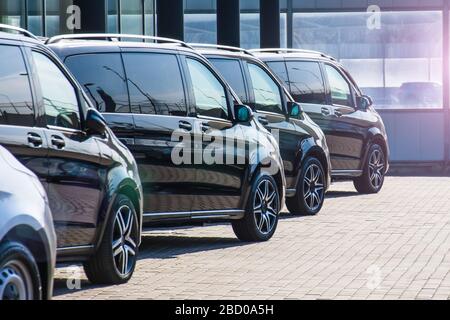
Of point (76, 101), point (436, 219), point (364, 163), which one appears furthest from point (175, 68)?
point (364, 163)

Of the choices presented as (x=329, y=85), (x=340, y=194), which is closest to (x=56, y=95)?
(x=329, y=85)

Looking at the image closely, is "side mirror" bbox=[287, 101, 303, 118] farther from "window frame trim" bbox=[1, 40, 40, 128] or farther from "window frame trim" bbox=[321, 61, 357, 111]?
"window frame trim" bbox=[1, 40, 40, 128]

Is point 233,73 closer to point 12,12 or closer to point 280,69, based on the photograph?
point 280,69

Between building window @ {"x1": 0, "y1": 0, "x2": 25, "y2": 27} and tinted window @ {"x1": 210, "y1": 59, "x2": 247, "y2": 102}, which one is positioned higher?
building window @ {"x1": 0, "y1": 0, "x2": 25, "y2": 27}

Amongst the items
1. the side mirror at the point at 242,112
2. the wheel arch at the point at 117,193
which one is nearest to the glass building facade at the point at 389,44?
the side mirror at the point at 242,112

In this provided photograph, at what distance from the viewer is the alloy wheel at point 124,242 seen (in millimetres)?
10555

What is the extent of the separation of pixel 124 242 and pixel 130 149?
63.2 inches

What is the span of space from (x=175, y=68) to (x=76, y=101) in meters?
2.93

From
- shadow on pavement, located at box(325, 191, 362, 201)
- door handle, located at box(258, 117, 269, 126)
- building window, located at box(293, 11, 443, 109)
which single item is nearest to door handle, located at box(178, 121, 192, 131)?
door handle, located at box(258, 117, 269, 126)

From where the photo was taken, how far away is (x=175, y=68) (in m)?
13.1

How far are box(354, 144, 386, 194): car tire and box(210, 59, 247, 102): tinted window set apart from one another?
5.98 m

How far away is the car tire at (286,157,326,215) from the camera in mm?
17812
